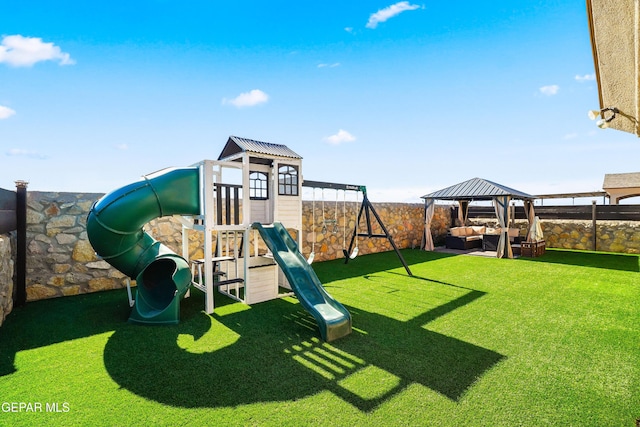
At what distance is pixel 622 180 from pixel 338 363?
2646cm

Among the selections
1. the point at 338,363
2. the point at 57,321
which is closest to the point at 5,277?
the point at 57,321

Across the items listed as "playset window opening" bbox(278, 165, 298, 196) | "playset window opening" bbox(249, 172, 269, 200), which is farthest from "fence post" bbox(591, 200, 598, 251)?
"playset window opening" bbox(249, 172, 269, 200)

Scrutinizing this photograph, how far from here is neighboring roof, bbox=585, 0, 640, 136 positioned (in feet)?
8.44

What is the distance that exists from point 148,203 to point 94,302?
8.91ft

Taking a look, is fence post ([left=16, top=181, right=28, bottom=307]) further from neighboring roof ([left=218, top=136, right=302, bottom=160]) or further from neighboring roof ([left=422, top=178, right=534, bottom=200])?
neighboring roof ([left=422, top=178, right=534, bottom=200])

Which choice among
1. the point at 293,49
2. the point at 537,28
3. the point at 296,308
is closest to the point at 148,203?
the point at 296,308

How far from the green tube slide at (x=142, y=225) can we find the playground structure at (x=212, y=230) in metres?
0.01

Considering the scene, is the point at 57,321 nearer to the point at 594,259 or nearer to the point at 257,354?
the point at 257,354

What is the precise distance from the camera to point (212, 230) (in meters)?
5.96

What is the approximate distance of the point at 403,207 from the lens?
14484mm

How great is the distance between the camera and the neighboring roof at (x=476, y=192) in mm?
12459

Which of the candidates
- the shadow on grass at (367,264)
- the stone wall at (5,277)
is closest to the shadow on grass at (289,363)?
the stone wall at (5,277)

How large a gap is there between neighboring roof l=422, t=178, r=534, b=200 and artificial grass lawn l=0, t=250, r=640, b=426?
6.53 m

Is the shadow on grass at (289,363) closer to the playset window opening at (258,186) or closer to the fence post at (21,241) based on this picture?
the playset window opening at (258,186)
